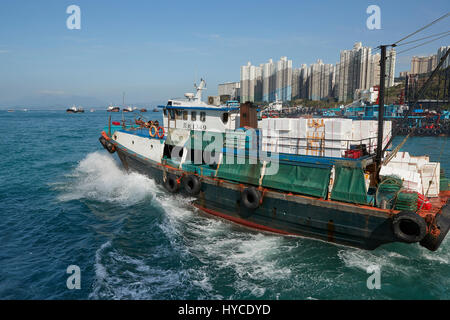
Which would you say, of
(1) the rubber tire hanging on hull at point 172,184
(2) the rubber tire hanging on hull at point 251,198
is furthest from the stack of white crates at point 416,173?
(1) the rubber tire hanging on hull at point 172,184

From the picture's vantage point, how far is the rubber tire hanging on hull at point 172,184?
16.2 m

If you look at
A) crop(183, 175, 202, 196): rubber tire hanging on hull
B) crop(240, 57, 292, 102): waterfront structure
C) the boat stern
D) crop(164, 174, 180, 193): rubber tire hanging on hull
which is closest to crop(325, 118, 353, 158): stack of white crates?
the boat stern

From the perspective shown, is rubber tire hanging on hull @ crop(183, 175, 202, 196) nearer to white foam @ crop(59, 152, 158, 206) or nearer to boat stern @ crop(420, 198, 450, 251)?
white foam @ crop(59, 152, 158, 206)

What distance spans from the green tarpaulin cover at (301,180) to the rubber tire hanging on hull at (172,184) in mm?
5015

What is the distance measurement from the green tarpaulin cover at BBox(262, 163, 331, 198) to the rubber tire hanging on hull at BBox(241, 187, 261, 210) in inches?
23.6

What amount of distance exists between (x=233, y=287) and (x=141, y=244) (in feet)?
15.4

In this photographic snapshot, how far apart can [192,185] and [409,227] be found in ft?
30.5

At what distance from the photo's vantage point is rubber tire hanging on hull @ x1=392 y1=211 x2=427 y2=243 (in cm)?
998

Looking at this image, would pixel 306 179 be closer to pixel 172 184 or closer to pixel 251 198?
pixel 251 198

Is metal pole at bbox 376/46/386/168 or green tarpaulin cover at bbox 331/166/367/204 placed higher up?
metal pole at bbox 376/46/386/168

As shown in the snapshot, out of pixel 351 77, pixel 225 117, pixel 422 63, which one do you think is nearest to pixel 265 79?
pixel 351 77

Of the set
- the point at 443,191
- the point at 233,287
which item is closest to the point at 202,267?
the point at 233,287

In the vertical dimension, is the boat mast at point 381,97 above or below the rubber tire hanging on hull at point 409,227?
above

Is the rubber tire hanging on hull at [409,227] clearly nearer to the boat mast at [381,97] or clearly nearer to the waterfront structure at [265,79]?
the boat mast at [381,97]
